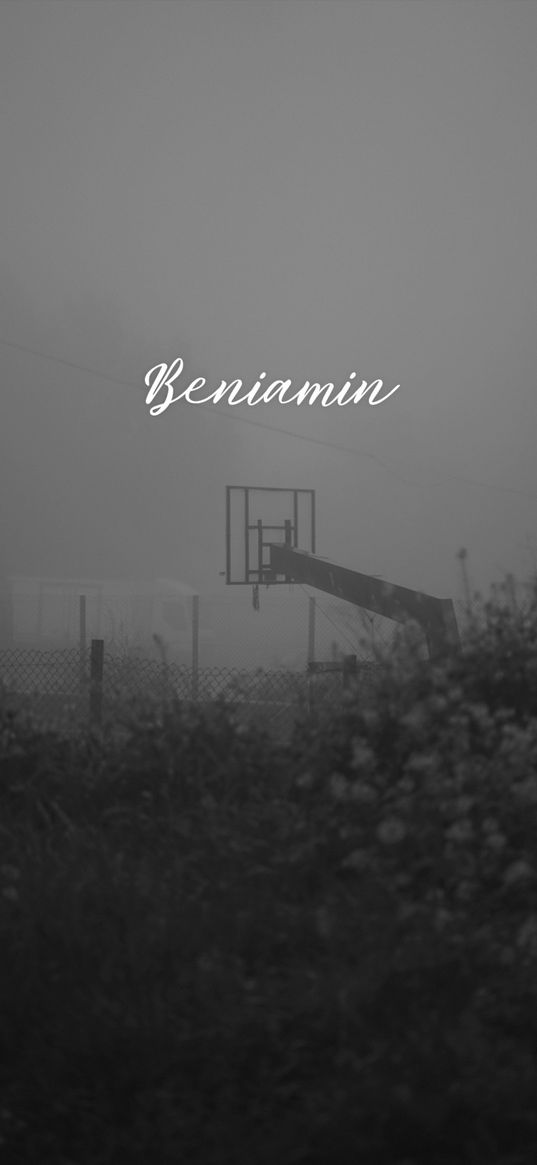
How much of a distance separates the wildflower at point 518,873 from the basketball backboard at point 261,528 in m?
25.0

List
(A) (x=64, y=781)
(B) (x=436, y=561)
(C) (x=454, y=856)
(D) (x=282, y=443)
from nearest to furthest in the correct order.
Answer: (C) (x=454, y=856), (A) (x=64, y=781), (B) (x=436, y=561), (D) (x=282, y=443)

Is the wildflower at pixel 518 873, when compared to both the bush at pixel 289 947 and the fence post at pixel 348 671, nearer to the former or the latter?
the bush at pixel 289 947

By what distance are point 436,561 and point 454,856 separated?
151 ft

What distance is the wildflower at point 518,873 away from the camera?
386 cm

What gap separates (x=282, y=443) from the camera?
53375 millimetres

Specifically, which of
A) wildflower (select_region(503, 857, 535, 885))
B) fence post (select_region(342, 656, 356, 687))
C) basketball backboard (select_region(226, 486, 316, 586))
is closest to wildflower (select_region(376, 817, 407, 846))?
wildflower (select_region(503, 857, 535, 885))

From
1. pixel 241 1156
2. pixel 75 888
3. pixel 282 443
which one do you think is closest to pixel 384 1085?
pixel 241 1156

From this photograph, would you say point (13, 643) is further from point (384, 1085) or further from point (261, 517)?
point (384, 1085)

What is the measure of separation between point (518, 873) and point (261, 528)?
26.2m

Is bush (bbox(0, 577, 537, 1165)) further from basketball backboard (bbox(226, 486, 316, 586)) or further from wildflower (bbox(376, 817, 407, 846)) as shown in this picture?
basketball backboard (bbox(226, 486, 316, 586))

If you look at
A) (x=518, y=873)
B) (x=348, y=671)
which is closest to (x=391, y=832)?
(x=518, y=873)

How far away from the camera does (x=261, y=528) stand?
98.4 feet

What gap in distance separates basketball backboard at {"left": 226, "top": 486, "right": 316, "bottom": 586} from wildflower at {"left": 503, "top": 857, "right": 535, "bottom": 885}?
82.0 ft

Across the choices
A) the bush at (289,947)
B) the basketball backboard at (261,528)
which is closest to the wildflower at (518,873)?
the bush at (289,947)
